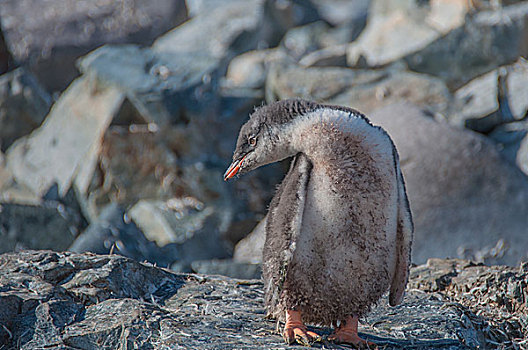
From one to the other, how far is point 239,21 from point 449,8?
A: 4.33 m

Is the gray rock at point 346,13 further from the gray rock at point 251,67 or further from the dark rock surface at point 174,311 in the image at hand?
the dark rock surface at point 174,311

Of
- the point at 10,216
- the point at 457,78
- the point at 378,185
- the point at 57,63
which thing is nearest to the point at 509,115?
the point at 457,78

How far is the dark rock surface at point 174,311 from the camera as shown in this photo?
3.85 m

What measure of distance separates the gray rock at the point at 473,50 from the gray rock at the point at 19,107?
6732mm

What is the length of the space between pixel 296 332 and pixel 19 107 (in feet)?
32.1

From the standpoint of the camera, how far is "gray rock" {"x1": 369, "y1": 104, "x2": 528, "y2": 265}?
761cm

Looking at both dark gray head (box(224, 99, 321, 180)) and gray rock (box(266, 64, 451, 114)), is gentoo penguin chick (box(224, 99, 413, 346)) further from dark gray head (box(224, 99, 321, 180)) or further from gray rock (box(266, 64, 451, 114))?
gray rock (box(266, 64, 451, 114))

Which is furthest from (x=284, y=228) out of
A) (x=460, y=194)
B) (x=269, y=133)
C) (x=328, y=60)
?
(x=328, y=60)

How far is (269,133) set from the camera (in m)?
3.91

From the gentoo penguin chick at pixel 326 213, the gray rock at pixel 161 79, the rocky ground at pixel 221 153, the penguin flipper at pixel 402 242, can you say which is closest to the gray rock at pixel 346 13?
the rocky ground at pixel 221 153

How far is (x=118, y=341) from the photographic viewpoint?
3826 mm

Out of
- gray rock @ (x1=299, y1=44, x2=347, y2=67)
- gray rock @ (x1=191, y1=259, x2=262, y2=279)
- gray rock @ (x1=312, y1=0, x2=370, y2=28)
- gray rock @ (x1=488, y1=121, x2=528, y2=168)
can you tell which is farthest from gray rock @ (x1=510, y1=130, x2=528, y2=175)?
gray rock @ (x1=312, y1=0, x2=370, y2=28)

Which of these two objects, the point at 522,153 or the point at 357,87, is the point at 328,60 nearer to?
the point at 357,87

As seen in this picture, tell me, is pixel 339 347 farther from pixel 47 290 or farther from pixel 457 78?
pixel 457 78
